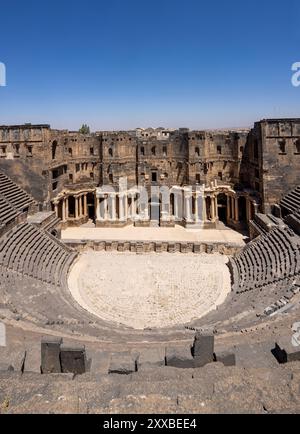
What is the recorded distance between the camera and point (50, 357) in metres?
9.27

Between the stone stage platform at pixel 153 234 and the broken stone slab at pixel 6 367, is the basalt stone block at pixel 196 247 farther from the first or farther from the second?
the broken stone slab at pixel 6 367

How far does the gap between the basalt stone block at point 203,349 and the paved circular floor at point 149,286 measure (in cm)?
734

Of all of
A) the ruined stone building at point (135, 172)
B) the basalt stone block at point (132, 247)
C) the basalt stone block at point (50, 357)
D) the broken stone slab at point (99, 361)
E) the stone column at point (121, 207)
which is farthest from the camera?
the stone column at point (121, 207)

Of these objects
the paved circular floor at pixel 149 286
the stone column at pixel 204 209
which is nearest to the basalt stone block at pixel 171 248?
the paved circular floor at pixel 149 286

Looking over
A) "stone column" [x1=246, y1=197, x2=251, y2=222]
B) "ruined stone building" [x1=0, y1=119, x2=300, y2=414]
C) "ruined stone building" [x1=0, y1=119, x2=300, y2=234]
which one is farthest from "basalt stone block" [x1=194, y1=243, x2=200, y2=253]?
"stone column" [x1=246, y1=197, x2=251, y2=222]

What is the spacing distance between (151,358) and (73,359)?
213 centimetres

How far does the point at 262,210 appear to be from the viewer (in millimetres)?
30516

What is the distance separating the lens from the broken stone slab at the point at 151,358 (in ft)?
30.6

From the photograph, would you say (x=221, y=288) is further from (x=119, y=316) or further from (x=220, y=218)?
(x=220, y=218)

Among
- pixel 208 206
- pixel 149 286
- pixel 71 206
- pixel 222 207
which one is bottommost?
pixel 149 286

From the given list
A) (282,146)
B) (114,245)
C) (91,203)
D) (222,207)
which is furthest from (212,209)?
(91,203)

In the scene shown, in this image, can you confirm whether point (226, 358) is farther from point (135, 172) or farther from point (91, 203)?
point (135, 172)
